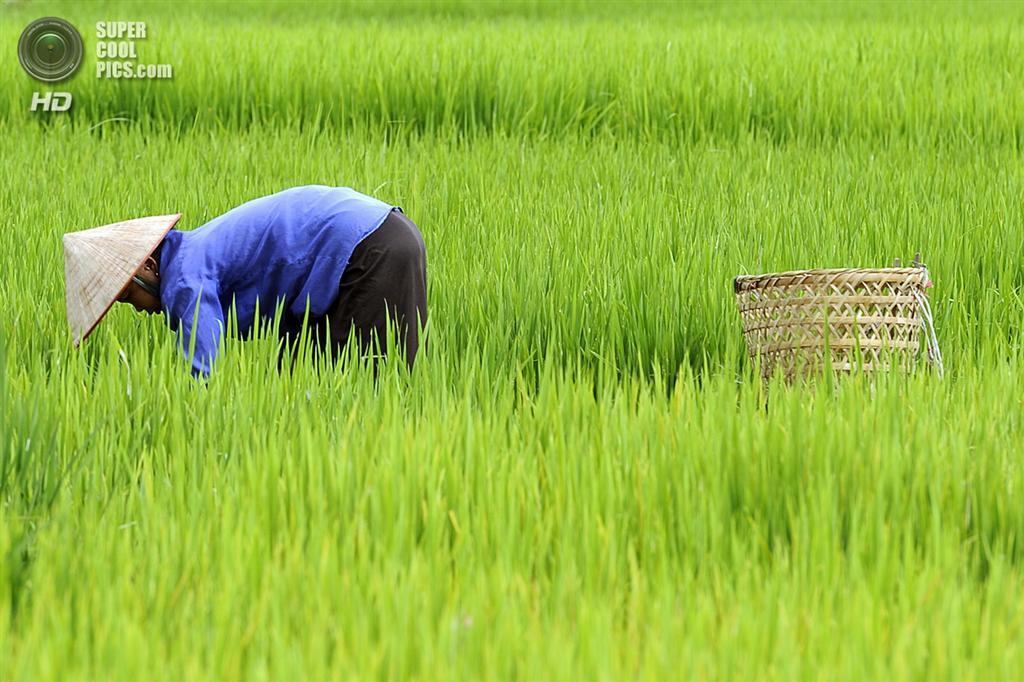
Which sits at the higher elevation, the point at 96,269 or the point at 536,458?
the point at 96,269

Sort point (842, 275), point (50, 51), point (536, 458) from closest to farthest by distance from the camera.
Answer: point (536, 458)
point (842, 275)
point (50, 51)

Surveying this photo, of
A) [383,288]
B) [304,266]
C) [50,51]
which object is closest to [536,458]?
[383,288]

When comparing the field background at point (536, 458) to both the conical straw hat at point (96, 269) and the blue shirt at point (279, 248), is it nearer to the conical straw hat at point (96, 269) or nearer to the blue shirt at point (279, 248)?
the conical straw hat at point (96, 269)

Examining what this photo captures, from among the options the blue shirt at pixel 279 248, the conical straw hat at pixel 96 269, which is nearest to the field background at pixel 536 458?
the conical straw hat at pixel 96 269

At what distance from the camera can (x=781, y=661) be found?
1.33m

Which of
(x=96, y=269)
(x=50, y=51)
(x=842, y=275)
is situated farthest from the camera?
(x=50, y=51)

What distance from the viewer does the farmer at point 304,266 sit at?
2.70 meters

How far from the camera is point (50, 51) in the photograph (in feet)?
22.1

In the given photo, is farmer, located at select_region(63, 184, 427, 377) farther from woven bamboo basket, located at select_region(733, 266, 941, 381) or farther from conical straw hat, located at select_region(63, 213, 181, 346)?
woven bamboo basket, located at select_region(733, 266, 941, 381)

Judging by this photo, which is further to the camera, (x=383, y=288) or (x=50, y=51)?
(x=50, y=51)

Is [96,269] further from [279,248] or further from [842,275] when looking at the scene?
[842,275]

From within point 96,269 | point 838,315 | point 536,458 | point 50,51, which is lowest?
point 536,458

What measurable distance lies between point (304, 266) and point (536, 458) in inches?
41.4

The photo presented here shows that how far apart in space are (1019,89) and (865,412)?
15.0 ft
